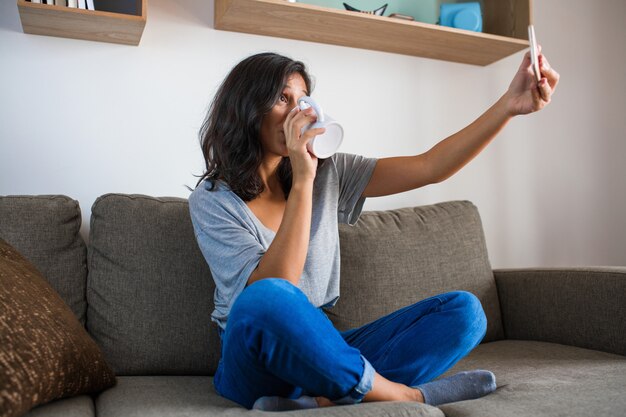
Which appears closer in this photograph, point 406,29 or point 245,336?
point 245,336

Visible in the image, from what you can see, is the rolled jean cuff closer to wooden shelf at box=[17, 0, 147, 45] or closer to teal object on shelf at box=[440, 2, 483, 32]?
wooden shelf at box=[17, 0, 147, 45]

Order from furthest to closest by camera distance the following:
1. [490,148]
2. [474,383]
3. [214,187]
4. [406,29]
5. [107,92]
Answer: [490,148]
[406,29]
[107,92]
[214,187]
[474,383]

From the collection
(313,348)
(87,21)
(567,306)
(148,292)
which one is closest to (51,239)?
(148,292)

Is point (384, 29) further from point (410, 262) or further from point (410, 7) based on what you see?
point (410, 262)

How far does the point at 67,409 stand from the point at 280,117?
0.75 meters

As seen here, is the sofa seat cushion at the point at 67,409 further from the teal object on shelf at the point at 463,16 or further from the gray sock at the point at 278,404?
the teal object on shelf at the point at 463,16

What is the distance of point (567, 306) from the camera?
1.92 m

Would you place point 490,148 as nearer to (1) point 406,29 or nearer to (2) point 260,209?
(1) point 406,29

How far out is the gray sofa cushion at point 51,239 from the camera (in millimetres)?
1669

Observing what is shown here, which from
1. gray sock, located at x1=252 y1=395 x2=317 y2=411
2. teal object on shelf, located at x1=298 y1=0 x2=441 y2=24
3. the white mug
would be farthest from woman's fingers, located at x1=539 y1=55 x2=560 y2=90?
teal object on shelf, located at x1=298 y1=0 x2=441 y2=24

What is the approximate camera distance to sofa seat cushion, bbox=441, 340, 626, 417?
4.11 ft

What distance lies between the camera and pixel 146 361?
167 centimetres

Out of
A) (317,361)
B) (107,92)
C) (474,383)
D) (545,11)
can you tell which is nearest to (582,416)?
(474,383)

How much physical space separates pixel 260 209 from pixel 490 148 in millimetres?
1344
